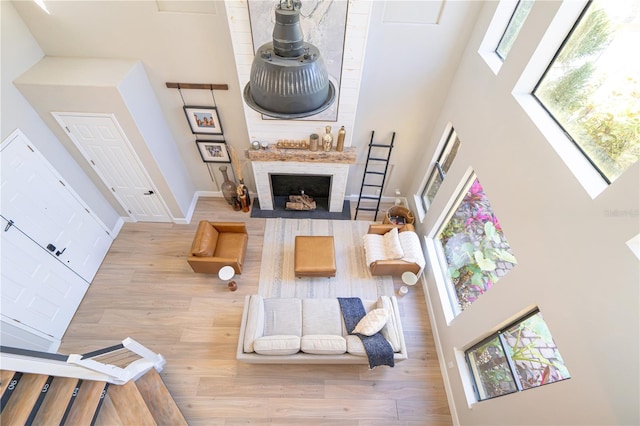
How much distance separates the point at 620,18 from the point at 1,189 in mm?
5869

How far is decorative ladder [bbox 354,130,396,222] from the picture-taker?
4.88m

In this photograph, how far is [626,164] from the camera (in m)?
1.97

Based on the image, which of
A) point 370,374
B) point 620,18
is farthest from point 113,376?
point 620,18

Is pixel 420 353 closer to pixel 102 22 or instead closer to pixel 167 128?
pixel 167 128

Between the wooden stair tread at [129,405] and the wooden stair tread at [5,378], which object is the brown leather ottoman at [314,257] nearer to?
the wooden stair tread at [129,405]

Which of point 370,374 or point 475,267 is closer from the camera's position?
point 475,267

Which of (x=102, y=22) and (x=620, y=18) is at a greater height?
(x=102, y=22)

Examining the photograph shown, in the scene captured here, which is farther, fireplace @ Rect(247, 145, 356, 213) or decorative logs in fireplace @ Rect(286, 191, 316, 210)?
decorative logs in fireplace @ Rect(286, 191, 316, 210)

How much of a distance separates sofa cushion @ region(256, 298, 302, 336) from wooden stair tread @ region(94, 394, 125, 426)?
166 cm

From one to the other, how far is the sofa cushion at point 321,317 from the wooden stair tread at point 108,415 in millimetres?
2091

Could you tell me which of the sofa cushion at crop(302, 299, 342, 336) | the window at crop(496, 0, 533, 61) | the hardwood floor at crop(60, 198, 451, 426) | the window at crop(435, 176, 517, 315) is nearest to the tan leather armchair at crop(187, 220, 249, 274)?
the hardwood floor at crop(60, 198, 451, 426)

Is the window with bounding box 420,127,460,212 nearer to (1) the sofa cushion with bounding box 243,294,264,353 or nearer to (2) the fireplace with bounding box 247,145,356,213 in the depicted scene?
(2) the fireplace with bounding box 247,145,356,213

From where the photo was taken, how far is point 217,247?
4781mm

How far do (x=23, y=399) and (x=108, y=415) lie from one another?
76cm
